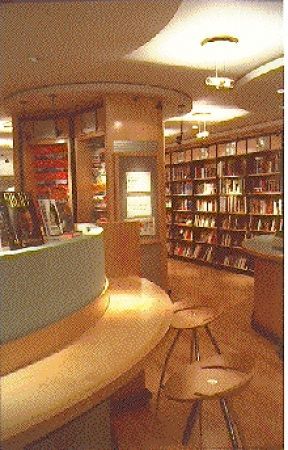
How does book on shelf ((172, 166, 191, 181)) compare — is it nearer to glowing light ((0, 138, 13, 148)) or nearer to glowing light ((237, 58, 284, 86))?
glowing light ((0, 138, 13, 148))

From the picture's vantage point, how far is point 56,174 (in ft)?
27.0

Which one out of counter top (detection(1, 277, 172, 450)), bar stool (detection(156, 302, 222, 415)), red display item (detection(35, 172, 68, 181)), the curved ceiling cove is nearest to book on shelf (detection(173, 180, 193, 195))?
the curved ceiling cove

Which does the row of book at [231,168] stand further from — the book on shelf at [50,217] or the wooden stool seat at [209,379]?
the wooden stool seat at [209,379]

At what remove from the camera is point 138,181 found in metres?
7.10

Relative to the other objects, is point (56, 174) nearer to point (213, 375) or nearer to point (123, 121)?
point (123, 121)

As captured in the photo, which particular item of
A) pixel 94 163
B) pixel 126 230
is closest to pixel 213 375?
pixel 126 230

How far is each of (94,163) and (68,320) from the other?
601cm

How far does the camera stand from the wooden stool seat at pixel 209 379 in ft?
7.15

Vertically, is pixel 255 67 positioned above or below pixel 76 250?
above

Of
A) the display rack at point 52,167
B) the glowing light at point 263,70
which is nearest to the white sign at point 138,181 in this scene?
the display rack at point 52,167

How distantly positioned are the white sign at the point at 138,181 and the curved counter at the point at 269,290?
2027 millimetres

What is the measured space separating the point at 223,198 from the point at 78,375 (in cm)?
855

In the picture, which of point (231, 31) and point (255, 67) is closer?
point (231, 31)

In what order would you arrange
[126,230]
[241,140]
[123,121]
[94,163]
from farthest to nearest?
[241,140] → [94,163] → [123,121] → [126,230]
